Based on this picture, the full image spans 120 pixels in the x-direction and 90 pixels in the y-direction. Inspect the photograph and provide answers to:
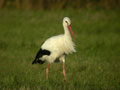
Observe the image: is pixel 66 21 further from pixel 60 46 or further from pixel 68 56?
pixel 68 56

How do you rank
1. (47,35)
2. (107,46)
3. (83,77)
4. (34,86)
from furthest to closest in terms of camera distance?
(47,35) → (107,46) → (83,77) → (34,86)

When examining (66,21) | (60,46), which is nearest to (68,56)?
(60,46)

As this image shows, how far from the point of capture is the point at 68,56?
28.2 ft

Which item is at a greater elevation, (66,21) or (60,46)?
(66,21)

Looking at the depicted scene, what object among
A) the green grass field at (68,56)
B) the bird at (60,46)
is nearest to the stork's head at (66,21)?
the bird at (60,46)

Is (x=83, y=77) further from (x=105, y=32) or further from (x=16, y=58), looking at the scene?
(x=105, y=32)

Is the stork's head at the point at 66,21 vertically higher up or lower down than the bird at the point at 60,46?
higher up

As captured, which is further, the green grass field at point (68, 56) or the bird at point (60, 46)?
the bird at point (60, 46)

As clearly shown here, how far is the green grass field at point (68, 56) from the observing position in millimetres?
5730

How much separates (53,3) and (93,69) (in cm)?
1095

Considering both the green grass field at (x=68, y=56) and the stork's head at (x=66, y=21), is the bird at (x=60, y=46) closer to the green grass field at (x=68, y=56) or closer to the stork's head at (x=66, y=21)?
the stork's head at (x=66, y=21)

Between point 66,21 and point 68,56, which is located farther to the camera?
point 68,56

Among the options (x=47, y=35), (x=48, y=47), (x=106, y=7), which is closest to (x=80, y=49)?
(x=47, y=35)

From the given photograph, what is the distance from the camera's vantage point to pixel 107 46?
1026 cm
